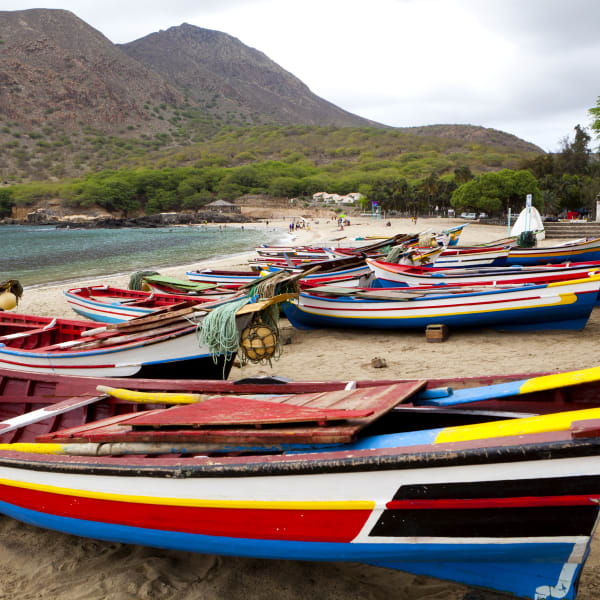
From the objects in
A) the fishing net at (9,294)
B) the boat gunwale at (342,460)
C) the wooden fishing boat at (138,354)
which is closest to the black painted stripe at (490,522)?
the boat gunwale at (342,460)

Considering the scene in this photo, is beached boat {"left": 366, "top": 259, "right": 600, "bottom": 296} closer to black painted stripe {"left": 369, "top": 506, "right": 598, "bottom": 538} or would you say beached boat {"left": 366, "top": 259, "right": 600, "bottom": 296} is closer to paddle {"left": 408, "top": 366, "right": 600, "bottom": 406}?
paddle {"left": 408, "top": 366, "right": 600, "bottom": 406}

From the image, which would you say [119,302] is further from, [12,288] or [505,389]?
[505,389]

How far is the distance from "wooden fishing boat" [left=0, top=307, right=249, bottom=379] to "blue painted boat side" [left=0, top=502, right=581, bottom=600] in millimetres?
2890

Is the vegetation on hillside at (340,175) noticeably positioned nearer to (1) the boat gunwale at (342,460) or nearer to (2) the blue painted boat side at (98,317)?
(2) the blue painted boat side at (98,317)

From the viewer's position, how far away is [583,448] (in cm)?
205

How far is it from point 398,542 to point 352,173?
118260mm

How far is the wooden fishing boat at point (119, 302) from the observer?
9.45 meters

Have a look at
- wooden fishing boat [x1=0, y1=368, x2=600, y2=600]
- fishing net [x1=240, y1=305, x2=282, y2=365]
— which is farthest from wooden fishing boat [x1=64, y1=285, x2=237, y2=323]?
wooden fishing boat [x1=0, y1=368, x2=600, y2=600]

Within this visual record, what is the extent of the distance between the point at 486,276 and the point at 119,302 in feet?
26.0

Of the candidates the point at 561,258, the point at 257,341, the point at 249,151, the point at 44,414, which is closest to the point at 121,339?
the point at 257,341

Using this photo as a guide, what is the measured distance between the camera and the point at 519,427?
2297mm

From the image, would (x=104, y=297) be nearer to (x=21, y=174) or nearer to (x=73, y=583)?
(x=73, y=583)

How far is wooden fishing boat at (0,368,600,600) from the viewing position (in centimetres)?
224

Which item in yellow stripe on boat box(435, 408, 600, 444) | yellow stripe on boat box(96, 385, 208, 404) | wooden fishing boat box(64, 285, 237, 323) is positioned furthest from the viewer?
wooden fishing boat box(64, 285, 237, 323)
